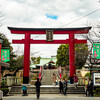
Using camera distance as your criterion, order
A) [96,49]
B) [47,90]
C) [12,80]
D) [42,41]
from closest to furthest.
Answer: [96,49]
[47,90]
[12,80]
[42,41]

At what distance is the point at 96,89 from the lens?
648 inches

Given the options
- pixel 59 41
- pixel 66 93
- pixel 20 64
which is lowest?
pixel 66 93

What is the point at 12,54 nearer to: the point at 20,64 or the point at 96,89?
the point at 20,64

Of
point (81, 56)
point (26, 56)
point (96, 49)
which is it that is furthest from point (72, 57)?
point (26, 56)

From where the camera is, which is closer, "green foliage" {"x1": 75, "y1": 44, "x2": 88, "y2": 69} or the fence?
the fence

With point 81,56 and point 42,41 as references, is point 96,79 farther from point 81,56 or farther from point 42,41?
point 81,56

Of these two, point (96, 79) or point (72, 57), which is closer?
point (96, 79)

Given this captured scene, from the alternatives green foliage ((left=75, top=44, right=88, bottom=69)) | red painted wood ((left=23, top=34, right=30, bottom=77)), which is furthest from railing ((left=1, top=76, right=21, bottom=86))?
green foliage ((left=75, top=44, right=88, bottom=69))

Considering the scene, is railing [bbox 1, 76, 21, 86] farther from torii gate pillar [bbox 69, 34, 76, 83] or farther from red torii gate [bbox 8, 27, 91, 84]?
torii gate pillar [bbox 69, 34, 76, 83]

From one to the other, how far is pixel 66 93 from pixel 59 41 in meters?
6.58

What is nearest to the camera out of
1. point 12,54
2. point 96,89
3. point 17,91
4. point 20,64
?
point 96,89

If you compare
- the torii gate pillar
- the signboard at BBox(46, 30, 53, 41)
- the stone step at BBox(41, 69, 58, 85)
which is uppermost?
the signboard at BBox(46, 30, 53, 41)

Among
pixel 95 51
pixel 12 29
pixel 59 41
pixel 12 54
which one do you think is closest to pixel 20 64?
pixel 12 54

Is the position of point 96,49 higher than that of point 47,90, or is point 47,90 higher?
point 96,49
